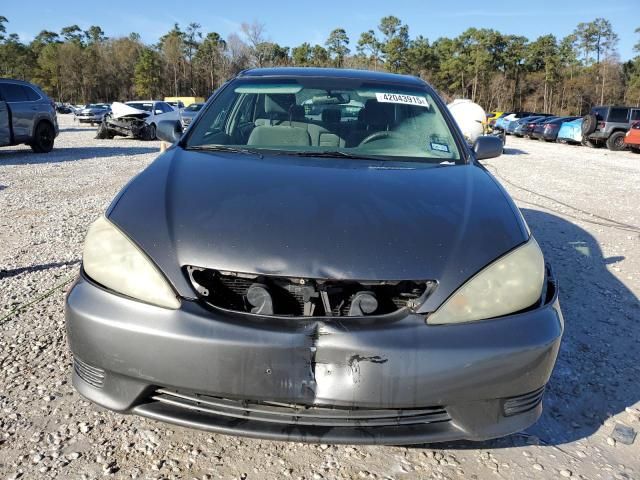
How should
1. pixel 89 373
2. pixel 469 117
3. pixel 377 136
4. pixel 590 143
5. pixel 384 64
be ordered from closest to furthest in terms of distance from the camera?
pixel 89 373
pixel 377 136
pixel 469 117
pixel 590 143
pixel 384 64

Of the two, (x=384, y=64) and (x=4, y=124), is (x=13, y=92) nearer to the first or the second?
(x=4, y=124)

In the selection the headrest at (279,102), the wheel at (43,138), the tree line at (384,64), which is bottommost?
the wheel at (43,138)

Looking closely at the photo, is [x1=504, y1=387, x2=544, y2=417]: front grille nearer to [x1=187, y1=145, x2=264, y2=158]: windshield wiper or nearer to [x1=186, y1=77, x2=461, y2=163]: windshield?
[x1=186, y1=77, x2=461, y2=163]: windshield

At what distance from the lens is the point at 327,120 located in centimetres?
303

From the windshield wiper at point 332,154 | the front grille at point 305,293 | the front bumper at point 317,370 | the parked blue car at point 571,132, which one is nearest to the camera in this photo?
the front bumper at point 317,370

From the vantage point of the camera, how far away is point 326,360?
1.54 metres

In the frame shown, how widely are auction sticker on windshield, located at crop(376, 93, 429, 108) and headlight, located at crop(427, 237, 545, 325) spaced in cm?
151

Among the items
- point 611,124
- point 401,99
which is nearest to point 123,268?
point 401,99

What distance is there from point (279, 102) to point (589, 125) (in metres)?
21.9

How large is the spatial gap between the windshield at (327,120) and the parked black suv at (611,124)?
20.8m

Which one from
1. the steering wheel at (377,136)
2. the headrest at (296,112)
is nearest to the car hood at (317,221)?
the steering wheel at (377,136)

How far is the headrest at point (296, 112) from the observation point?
3.08m

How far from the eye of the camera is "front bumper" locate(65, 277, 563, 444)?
1539mm

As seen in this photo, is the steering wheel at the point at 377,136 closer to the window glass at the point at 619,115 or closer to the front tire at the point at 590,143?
the window glass at the point at 619,115
